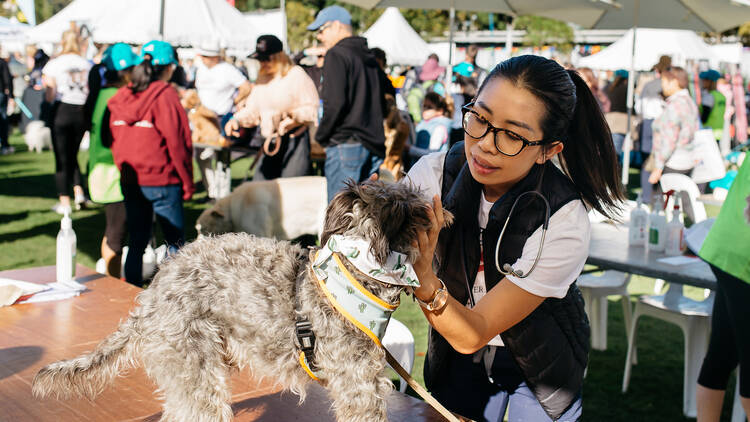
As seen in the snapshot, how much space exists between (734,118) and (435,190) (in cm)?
1953

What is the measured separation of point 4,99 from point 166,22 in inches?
244

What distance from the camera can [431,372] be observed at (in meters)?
2.60

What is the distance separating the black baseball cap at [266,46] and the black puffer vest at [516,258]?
5.82m

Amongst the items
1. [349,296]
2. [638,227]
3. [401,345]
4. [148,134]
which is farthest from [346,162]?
[349,296]

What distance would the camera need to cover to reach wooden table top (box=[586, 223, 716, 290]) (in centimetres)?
418

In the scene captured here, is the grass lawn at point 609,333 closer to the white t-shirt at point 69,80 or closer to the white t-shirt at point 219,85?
the white t-shirt at point 219,85

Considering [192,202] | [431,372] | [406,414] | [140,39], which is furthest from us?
[140,39]

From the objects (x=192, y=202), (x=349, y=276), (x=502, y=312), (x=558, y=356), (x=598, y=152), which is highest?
(x=598, y=152)

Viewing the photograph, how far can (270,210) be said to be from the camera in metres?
6.96

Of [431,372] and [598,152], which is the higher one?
[598,152]

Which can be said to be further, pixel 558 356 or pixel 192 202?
pixel 192 202

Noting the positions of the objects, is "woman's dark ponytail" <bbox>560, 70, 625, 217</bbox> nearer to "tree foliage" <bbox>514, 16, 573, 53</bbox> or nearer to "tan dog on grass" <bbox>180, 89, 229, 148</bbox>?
"tan dog on grass" <bbox>180, 89, 229, 148</bbox>

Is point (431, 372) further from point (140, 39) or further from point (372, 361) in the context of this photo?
point (140, 39)

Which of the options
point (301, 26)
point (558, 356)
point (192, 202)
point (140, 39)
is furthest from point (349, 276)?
point (301, 26)
